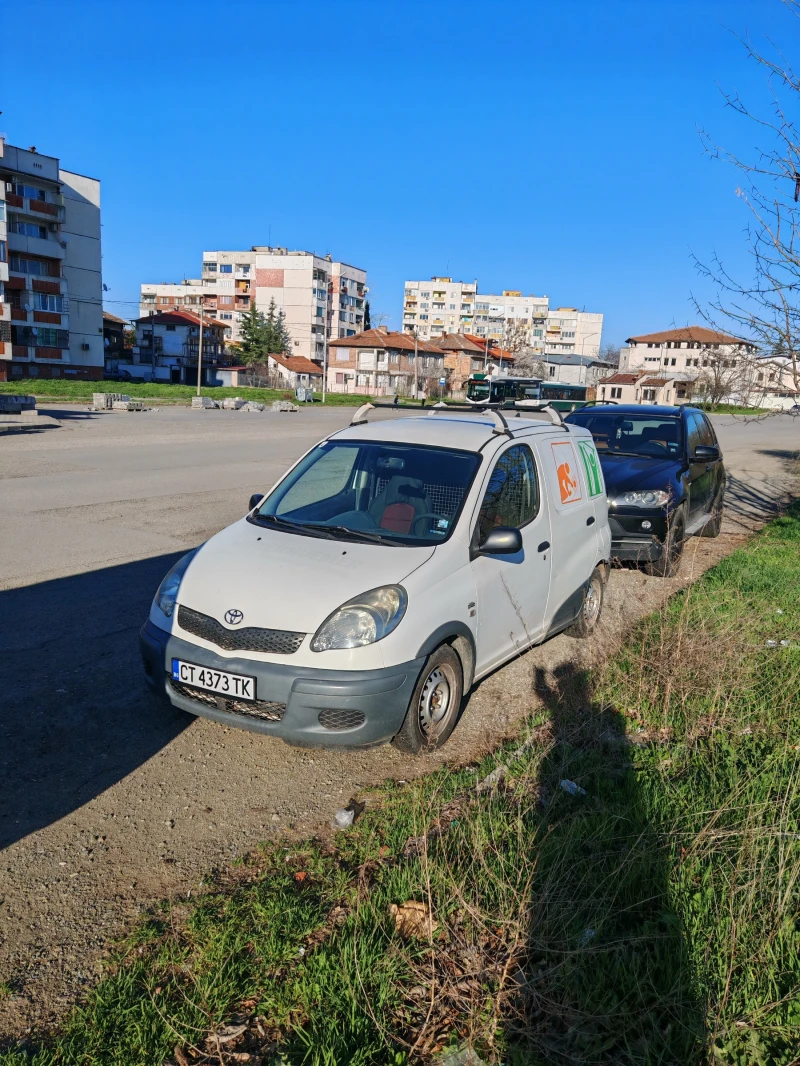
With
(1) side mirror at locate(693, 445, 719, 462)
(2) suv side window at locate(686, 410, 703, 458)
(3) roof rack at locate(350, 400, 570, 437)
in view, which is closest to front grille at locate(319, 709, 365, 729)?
(3) roof rack at locate(350, 400, 570, 437)

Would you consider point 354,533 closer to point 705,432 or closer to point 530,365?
point 705,432

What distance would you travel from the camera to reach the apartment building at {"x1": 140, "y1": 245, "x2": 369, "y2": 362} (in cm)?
10931

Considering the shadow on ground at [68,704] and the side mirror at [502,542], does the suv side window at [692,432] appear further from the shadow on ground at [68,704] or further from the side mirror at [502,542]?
the shadow on ground at [68,704]

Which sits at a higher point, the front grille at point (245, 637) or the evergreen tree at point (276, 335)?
the evergreen tree at point (276, 335)

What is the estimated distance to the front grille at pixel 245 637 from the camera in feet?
12.5

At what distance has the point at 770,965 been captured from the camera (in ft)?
8.55

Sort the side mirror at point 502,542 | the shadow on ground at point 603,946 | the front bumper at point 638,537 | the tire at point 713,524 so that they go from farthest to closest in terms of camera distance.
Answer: the tire at point 713,524, the front bumper at point 638,537, the side mirror at point 502,542, the shadow on ground at point 603,946

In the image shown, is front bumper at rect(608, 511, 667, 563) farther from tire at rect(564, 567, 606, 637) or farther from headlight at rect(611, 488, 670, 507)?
tire at rect(564, 567, 606, 637)

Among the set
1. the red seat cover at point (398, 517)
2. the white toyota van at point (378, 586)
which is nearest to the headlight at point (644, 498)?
the white toyota van at point (378, 586)

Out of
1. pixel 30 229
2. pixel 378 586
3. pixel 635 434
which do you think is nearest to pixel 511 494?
pixel 378 586

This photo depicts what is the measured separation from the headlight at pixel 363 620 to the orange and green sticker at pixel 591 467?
3000mm

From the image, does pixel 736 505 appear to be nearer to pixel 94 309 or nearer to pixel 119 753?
pixel 119 753

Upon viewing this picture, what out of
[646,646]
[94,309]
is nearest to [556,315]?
[94,309]

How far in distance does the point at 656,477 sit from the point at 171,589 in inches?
248
